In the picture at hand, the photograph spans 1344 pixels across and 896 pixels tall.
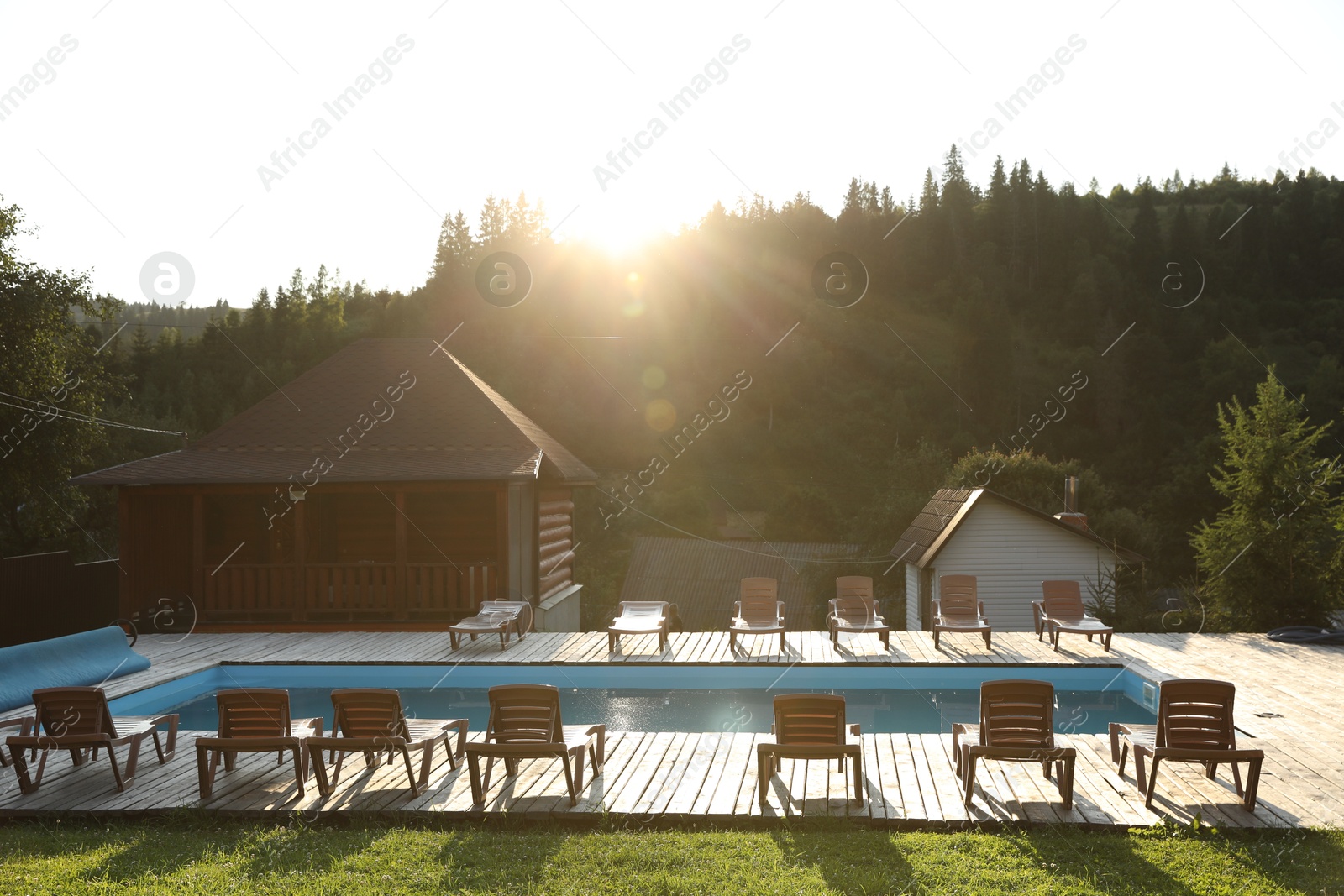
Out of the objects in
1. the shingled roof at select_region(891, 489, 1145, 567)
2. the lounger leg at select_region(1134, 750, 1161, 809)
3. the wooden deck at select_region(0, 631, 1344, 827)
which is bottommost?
the wooden deck at select_region(0, 631, 1344, 827)

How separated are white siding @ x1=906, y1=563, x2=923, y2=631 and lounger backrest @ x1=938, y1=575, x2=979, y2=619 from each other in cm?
606

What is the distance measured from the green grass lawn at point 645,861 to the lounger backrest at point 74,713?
3.06ft

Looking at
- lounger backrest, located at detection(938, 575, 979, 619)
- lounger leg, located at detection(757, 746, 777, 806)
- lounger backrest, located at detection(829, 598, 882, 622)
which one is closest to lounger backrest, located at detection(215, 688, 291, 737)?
lounger leg, located at detection(757, 746, 777, 806)

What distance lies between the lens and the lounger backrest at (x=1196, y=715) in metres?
6.69

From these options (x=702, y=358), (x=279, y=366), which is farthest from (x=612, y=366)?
(x=279, y=366)

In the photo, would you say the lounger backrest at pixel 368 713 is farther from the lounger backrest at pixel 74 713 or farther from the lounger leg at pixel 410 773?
the lounger backrest at pixel 74 713

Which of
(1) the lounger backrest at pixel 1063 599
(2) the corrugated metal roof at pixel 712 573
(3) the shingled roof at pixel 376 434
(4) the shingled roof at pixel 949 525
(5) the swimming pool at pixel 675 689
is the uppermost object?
(3) the shingled roof at pixel 376 434

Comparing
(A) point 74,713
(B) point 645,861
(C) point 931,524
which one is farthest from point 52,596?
(C) point 931,524

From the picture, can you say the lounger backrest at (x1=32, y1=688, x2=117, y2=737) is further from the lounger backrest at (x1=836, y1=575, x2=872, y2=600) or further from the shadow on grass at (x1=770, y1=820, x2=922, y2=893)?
the lounger backrest at (x1=836, y1=575, x2=872, y2=600)

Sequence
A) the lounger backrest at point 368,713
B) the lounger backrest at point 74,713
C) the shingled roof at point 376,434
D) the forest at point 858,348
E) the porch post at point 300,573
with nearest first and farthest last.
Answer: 1. the lounger backrest at point 368,713
2. the lounger backrest at point 74,713
3. the shingled roof at point 376,434
4. the porch post at point 300,573
5. the forest at point 858,348

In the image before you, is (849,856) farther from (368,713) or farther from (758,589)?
(758,589)

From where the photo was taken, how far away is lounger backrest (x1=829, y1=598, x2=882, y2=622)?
43.2 ft

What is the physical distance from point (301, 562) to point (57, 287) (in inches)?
477

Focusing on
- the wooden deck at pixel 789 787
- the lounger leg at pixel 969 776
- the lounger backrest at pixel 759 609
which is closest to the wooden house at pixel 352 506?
the lounger backrest at pixel 759 609
